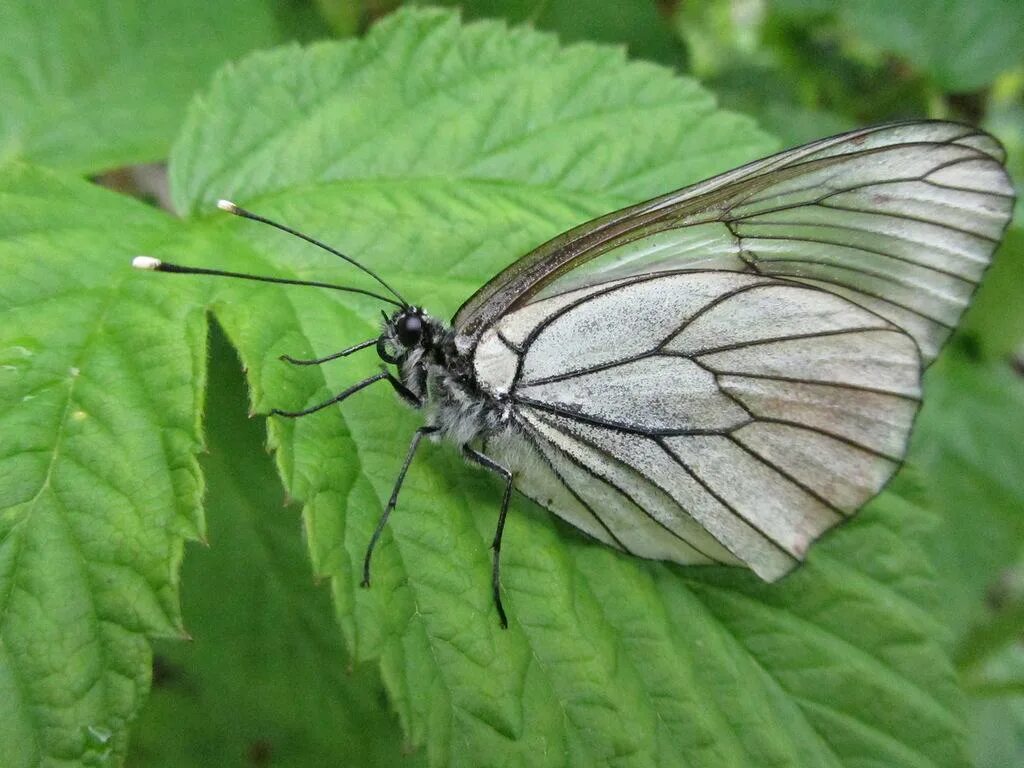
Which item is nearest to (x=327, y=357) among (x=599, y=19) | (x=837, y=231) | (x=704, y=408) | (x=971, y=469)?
(x=704, y=408)

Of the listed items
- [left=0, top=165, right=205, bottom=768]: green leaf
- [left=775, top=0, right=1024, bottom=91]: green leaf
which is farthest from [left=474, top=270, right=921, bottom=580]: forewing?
[left=775, top=0, right=1024, bottom=91]: green leaf

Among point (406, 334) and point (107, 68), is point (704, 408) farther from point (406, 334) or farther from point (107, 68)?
point (107, 68)

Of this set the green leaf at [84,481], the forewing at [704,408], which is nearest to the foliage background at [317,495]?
the green leaf at [84,481]

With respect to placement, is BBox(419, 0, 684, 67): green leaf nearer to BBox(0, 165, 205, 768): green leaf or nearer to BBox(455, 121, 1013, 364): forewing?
BBox(455, 121, 1013, 364): forewing

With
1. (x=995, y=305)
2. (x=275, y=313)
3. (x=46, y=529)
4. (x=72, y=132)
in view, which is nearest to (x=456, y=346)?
(x=275, y=313)

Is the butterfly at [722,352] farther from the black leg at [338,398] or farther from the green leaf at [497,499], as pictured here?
the green leaf at [497,499]

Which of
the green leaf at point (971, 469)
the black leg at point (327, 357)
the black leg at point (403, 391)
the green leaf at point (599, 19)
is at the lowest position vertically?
the green leaf at point (971, 469)
